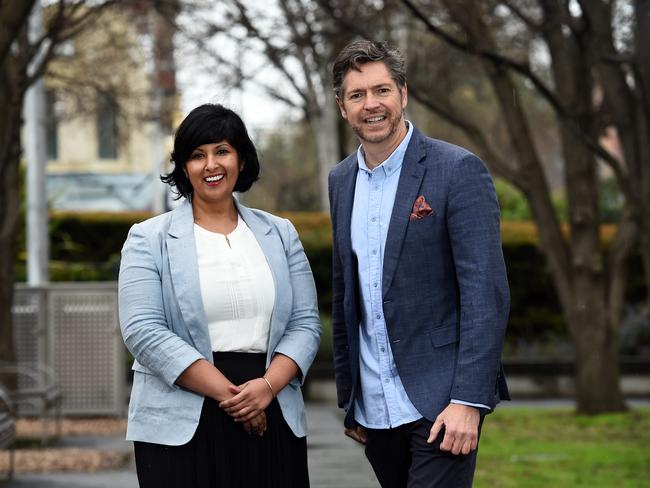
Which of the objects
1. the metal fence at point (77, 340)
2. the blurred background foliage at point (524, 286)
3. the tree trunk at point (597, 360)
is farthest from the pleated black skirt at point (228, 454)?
the blurred background foliage at point (524, 286)

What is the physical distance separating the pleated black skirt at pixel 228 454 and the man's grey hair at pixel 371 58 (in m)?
1.02

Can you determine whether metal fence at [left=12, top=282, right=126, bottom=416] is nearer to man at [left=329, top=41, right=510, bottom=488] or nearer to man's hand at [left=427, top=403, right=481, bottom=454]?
man at [left=329, top=41, right=510, bottom=488]

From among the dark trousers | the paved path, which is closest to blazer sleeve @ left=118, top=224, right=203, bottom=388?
the dark trousers

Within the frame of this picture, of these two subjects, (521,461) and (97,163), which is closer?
(521,461)

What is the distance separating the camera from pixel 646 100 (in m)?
11.5

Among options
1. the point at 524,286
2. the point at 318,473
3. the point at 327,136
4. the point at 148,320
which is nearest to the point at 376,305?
the point at 148,320

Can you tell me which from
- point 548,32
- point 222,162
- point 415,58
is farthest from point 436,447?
point 415,58

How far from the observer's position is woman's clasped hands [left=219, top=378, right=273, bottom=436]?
4781 millimetres

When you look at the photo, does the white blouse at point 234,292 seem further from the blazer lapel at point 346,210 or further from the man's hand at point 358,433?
the man's hand at point 358,433

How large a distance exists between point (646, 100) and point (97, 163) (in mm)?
49661

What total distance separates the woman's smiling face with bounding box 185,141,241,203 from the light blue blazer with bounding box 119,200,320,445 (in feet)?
0.43

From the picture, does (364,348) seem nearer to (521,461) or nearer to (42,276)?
(521,461)

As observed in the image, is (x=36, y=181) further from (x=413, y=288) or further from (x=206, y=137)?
(x=413, y=288)

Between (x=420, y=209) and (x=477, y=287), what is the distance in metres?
0.34
